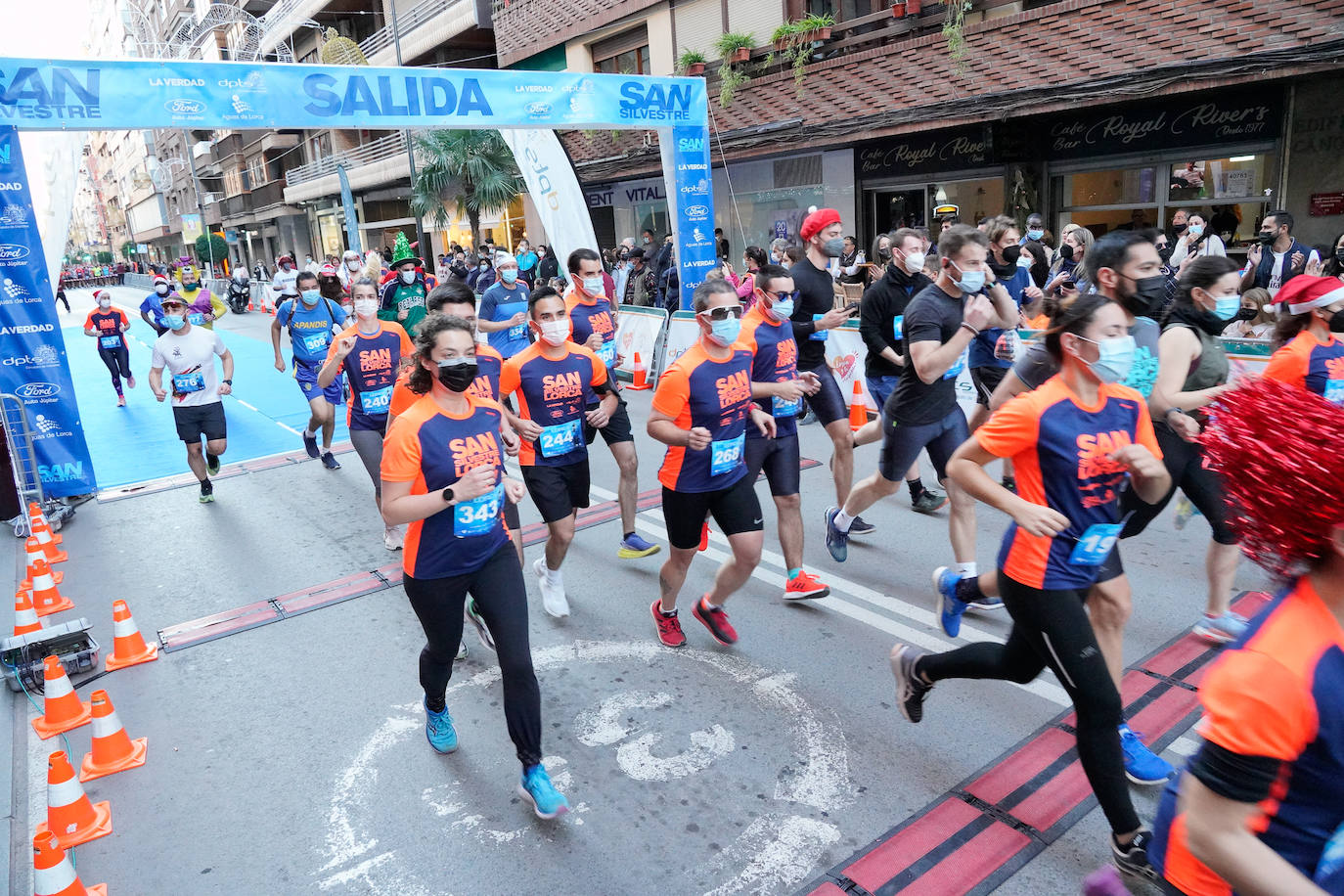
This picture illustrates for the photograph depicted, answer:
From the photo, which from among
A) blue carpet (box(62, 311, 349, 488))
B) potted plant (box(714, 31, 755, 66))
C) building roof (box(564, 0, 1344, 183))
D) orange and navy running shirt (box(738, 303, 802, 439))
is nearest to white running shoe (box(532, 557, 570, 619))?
orange and navy running shirt (box(738, 303, 802, 439))

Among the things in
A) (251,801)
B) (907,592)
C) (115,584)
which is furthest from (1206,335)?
(115,584)

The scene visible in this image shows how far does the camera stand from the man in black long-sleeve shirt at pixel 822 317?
6215 millimetres

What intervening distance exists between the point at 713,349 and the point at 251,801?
119 inches

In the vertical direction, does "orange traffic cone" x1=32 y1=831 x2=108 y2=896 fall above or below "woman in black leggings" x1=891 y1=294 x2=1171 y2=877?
below

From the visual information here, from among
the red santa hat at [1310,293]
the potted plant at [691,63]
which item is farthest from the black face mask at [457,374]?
the potted plant at [691,63]

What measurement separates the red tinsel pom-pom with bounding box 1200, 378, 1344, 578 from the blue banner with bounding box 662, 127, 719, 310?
11447 millimetres

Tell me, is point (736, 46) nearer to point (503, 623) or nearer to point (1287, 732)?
point (503, 623)

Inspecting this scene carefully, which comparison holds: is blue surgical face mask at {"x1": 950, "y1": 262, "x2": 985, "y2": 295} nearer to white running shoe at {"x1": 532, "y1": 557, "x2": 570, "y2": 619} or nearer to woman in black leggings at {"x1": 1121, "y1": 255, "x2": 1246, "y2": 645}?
woman in black leggings at {"x1": 1121, "y1": 255, "x2": 1246, "y2": 645}

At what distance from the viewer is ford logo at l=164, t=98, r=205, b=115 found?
941 cm

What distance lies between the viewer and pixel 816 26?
16.4 meters

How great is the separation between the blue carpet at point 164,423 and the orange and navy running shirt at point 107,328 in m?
1.04

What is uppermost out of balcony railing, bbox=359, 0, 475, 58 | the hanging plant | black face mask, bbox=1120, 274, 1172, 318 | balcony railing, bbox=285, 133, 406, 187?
balcony railing, bbox=359, 0, 475, 58

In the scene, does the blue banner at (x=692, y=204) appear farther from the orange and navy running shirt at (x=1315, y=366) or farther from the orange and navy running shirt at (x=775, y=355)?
the orange and navy running shirt at (x=1315, y=366)

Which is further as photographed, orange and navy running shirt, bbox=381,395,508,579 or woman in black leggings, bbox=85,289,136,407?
woman in black leggings, bbox=85,289,136,407
